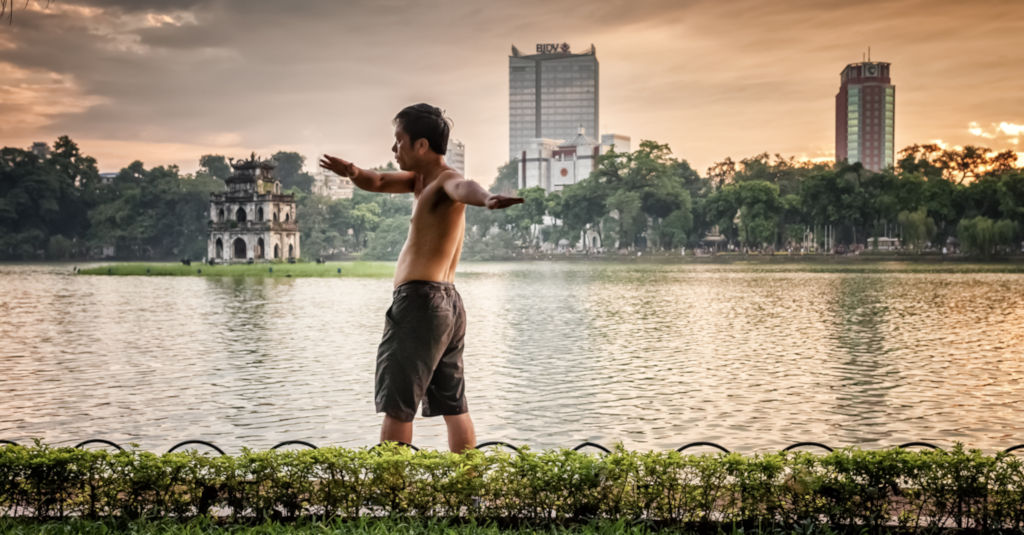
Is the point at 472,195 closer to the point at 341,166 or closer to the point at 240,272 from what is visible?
the point at 341,166

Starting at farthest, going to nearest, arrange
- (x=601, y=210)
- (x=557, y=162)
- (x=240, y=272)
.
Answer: (x=557, y=162)
(x=601, y=210)
(x=240, y=272)

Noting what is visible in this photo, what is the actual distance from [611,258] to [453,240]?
6941cm

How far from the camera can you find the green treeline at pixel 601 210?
6228 cm

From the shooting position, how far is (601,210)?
253 ft

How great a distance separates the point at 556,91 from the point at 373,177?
16806 centimetres

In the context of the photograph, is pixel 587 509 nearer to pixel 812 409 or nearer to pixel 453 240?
pixel 453 240

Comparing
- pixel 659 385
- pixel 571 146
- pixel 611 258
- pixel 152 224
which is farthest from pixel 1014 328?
pixel 571 146

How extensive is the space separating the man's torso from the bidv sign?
556ft

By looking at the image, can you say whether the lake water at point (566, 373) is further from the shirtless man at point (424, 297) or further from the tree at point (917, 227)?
the tree at point (917, 227)

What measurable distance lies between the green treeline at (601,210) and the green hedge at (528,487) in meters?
59.1

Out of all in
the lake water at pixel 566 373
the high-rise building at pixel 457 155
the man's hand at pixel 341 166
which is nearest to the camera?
the man's hand at pixel 341 166

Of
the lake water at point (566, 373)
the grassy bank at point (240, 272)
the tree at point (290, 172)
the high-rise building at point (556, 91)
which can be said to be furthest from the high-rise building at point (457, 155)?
the lake water at point (566, 373)

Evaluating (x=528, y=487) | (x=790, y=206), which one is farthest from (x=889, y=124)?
(x=528, y=487)

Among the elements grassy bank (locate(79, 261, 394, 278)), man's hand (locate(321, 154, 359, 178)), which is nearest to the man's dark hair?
man's hand (locate(321, 154, 359, 178))
